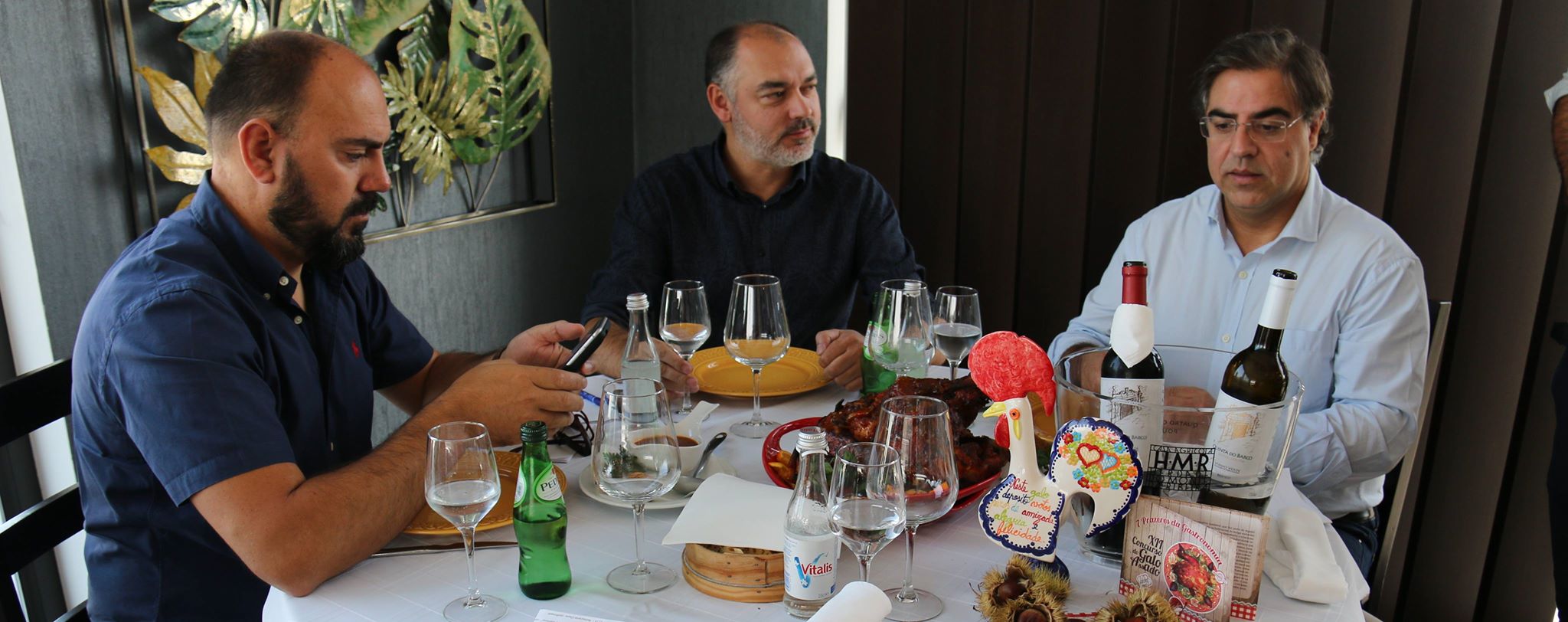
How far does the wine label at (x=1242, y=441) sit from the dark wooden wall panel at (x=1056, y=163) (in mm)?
1669

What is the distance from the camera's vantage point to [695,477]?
1.31 m

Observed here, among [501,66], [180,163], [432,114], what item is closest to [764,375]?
[180,163]

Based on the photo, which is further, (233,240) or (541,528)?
(233,240)

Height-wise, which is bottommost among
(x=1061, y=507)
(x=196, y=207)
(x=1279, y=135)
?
(x=1061, y=507)

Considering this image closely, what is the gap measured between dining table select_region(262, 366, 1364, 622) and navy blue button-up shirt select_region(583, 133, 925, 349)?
1223 mm

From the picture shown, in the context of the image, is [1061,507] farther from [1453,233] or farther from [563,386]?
[1453,233]

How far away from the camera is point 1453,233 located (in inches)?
84.8

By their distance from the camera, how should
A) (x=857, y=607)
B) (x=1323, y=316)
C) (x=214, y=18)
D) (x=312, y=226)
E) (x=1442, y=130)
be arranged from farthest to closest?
(x=1442, y=130)
(x=214, y=18)
(x=1323, y=316)
(x=312, y=226)
(x=857, y=607)

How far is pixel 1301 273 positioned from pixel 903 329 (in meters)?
0.78

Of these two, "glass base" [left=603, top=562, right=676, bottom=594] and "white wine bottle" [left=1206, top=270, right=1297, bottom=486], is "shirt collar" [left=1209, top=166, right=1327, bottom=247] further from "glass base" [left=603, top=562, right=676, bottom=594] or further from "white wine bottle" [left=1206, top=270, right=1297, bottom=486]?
"glass base" [left=603, top=562, right=676, bottom=594]

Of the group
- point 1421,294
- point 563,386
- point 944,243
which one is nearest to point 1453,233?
point 1421,294

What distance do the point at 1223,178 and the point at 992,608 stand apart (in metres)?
1.18

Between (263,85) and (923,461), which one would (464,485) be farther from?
(263,85)

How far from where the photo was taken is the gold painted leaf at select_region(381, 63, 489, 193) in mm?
2402
